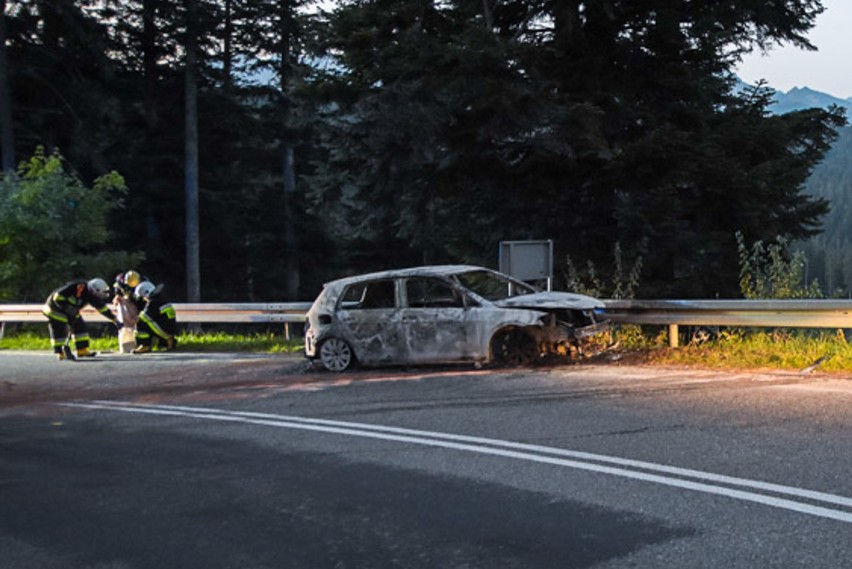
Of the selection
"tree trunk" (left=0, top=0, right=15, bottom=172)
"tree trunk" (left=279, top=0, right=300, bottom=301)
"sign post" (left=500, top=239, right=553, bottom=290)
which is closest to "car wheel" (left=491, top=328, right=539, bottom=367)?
"sign post" (left=500, top=239, right=553, bottom=290)

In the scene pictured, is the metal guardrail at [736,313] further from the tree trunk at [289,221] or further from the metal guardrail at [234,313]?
the tree trunk at [289,221]

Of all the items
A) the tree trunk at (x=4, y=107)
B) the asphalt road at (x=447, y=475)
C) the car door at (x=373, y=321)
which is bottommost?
the asphalt road at (x=447, y=475)

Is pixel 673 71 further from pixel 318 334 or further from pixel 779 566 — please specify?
pixel 779 566

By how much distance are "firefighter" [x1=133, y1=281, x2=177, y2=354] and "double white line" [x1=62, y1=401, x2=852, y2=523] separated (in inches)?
267

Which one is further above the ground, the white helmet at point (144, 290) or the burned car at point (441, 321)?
the white helmet at point (144, 290)

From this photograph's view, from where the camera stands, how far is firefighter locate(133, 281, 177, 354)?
51.8ft

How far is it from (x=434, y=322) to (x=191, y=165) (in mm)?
24449

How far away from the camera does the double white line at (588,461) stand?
496 cm

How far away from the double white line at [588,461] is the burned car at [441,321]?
268cm

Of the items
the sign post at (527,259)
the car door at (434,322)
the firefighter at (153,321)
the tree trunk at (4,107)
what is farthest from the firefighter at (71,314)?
the tree trunk at (4,107)

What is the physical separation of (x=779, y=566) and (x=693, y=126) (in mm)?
14594

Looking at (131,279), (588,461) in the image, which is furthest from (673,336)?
(131,279)

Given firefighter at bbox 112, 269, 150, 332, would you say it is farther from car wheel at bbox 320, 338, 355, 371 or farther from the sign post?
the sign post

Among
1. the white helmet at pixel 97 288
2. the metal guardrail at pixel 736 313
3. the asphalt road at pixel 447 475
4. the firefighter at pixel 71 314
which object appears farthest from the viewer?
the white helmet at pixel 97 288
